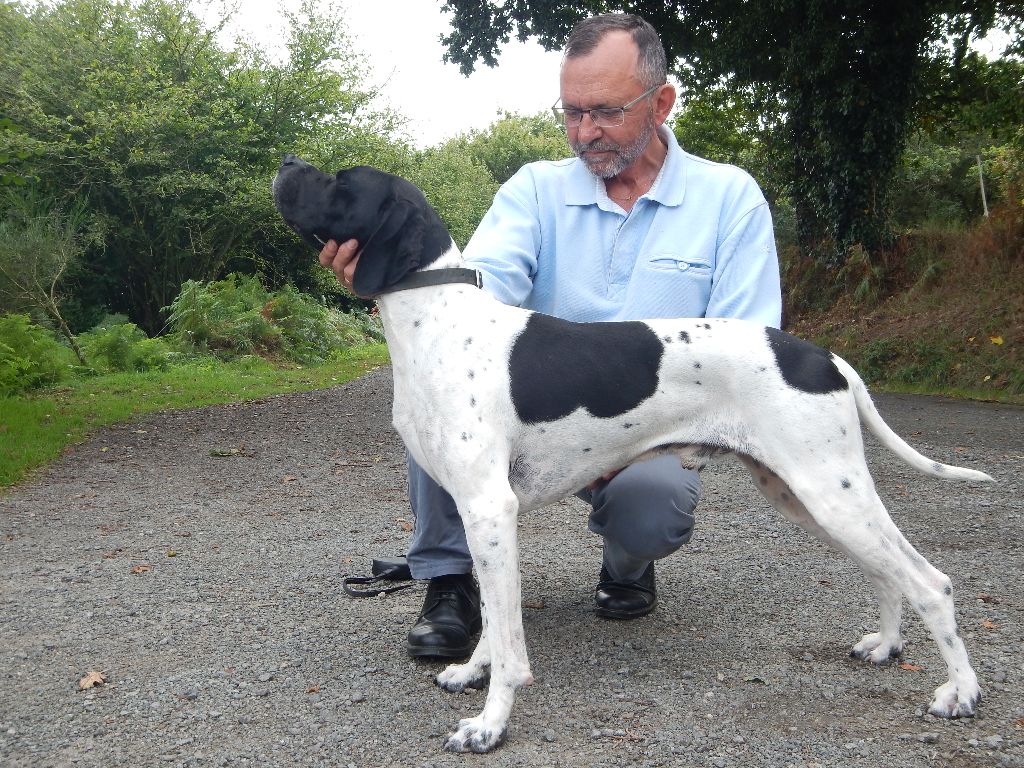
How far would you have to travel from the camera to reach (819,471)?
308 cm

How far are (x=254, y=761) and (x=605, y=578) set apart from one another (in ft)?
6.11

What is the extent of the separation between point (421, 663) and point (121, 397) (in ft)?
30.5

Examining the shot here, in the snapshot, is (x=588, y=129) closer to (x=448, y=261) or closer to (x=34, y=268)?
(x=448, y=261)

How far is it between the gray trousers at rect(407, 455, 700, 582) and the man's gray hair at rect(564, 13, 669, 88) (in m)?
1.52

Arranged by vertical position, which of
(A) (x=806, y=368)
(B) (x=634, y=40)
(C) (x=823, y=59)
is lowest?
(A) (x=806, y=368)

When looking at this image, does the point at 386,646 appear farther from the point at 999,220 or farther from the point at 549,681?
the point at 999,220

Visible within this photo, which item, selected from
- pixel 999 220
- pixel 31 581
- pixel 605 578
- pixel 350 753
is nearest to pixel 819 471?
pixel 605 578

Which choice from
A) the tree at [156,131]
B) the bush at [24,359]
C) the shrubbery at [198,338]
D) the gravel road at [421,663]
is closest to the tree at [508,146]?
the tree at [156,131]

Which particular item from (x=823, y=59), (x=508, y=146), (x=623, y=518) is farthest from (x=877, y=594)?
(x=508, y=146)

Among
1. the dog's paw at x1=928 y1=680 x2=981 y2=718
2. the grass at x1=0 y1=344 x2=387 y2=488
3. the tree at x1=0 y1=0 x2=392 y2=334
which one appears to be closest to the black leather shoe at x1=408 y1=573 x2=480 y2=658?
the dog's paw at x1=928 y1=680 x2=981 y2=718

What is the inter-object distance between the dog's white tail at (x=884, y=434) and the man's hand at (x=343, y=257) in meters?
1.67

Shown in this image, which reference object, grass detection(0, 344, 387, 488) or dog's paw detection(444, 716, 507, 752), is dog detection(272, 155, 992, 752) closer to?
dog's paw detection(444, 716, 507, 752)

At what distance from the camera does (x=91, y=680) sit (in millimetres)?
3352

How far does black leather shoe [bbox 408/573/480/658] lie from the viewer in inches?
142
